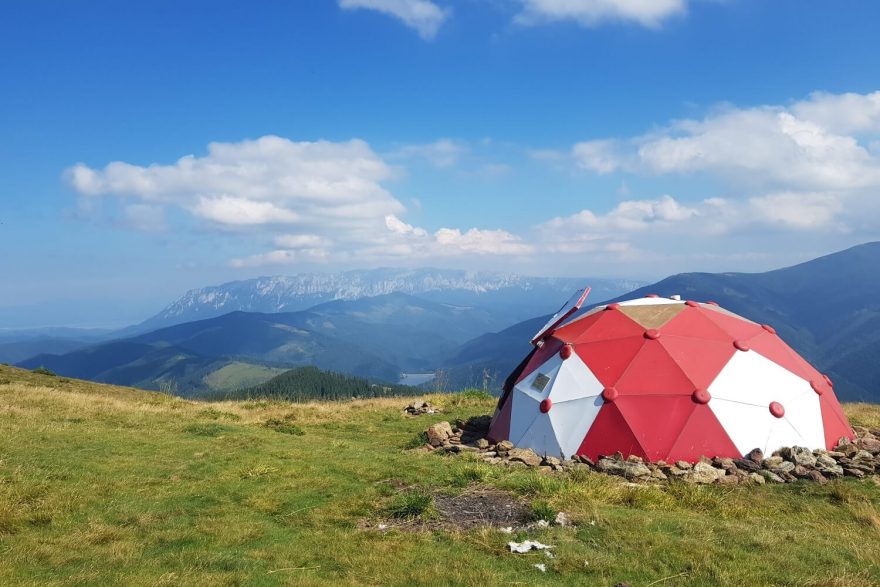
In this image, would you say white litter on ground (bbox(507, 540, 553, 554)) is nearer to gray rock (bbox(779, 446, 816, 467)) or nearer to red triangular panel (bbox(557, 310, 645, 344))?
gray rock (bbox(779, 446, 816, 467))

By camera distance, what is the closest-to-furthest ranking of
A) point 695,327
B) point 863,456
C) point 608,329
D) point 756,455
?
point 756,455, point 863,456, point 695,327, point 608,329

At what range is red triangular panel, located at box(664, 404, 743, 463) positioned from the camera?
43.4 ft

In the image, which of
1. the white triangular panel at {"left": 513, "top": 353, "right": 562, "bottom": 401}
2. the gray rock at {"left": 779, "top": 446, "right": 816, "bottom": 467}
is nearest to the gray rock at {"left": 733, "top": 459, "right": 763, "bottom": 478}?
the gray rock at {"left": 779, "top": 446, "right": 816, "bottom": 467}

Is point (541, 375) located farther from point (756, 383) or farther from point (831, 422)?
point (831, 422)

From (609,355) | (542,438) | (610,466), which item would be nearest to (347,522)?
(610,466)

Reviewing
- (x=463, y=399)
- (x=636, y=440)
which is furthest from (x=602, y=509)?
(x=463, y=399)

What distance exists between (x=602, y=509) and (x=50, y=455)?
42.9 ft

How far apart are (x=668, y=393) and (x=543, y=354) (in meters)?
4.43

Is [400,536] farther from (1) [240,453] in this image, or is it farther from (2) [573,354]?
(2) [573,354]

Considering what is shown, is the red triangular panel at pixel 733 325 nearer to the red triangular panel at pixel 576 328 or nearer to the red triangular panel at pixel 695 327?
the red triangular panel at pixel 695 327

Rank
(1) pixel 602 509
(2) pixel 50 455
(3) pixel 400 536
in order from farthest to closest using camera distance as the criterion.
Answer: (2) pixel 50 455 < (1) pixel 602 509 < (3) pixel 400 536

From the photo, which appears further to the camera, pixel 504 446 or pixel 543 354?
pixel 543 354

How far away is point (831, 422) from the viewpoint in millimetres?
15094

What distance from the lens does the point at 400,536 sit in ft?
26.7
